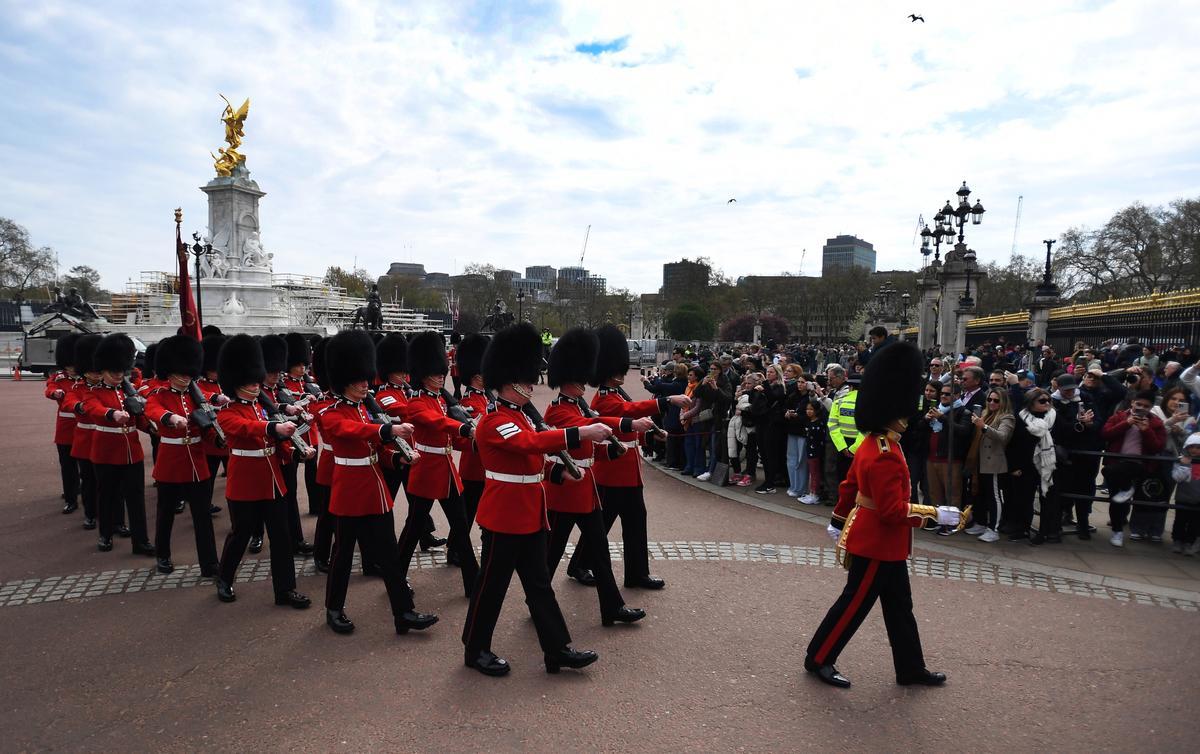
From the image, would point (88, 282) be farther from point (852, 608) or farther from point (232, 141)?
point (852, 608)

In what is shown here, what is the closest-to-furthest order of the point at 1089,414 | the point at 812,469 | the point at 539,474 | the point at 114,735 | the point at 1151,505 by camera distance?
the point at 114,735, the point at 539,474, the point at 1151,505, the point at 1089,414, the point at 812,469

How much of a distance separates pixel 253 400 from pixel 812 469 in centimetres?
599

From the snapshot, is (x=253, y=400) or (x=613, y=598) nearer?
(x=613, y=598)

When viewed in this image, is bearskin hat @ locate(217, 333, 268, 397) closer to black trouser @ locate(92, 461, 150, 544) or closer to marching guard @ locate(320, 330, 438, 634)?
marching guard @ locate(320, 330, 438, 634)

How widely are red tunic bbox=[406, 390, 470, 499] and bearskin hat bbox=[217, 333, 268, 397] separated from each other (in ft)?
3.75

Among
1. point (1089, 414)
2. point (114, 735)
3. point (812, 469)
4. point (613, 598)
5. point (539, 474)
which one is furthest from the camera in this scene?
point (812, 469)

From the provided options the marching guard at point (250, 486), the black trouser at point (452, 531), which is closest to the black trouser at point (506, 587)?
the black trouser at point (452, 531)

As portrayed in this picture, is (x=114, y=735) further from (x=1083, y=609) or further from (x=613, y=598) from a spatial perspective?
(x=1083, y=609)

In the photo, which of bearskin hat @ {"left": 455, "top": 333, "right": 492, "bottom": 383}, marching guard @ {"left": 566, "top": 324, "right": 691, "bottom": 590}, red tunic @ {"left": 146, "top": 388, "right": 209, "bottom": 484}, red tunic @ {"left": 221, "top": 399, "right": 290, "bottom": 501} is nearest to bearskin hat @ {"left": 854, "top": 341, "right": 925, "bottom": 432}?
marching guard @ {"left": 566, "top": 324, "right": 691, "bottom": 590}

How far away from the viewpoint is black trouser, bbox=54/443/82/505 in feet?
25.9

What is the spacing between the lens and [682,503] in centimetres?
849

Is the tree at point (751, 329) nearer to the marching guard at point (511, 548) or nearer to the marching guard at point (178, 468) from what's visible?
the marching guard at point (178, 468)

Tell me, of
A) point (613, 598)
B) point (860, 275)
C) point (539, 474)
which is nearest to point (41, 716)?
point (539, 474)

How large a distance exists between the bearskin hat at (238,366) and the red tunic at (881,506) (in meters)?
4.19
